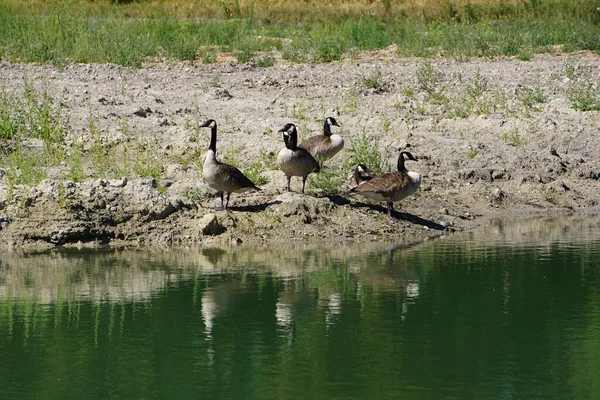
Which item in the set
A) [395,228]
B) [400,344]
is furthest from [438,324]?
[395,228]

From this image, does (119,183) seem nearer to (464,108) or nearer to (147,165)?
(147,165)

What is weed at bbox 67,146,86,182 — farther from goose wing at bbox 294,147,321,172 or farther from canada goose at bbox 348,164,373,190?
canada goose at bbox 348,164,373,190

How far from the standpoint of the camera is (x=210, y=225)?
50.1 feet

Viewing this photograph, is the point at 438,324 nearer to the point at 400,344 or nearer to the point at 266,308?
the point at 400,344

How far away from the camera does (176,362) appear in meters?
9.86

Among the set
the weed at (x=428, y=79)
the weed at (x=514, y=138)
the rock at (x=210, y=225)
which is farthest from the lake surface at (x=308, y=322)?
the weed at (x=428, y=79)

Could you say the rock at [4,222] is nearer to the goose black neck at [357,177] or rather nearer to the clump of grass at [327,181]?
the clump of grass at [327,181]

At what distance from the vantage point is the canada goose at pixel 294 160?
1608 cm

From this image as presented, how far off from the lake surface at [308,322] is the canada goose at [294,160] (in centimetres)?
151

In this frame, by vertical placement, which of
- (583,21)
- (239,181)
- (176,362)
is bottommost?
(176,362)

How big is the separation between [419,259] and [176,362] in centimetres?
497

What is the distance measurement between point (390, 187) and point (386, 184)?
0.21 ft

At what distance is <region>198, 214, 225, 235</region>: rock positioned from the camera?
15258 millimetres

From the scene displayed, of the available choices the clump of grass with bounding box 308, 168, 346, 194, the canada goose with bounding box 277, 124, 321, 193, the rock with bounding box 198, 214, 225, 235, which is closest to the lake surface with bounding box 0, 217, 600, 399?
the rock with bounding box 198, 214, 225, 235
